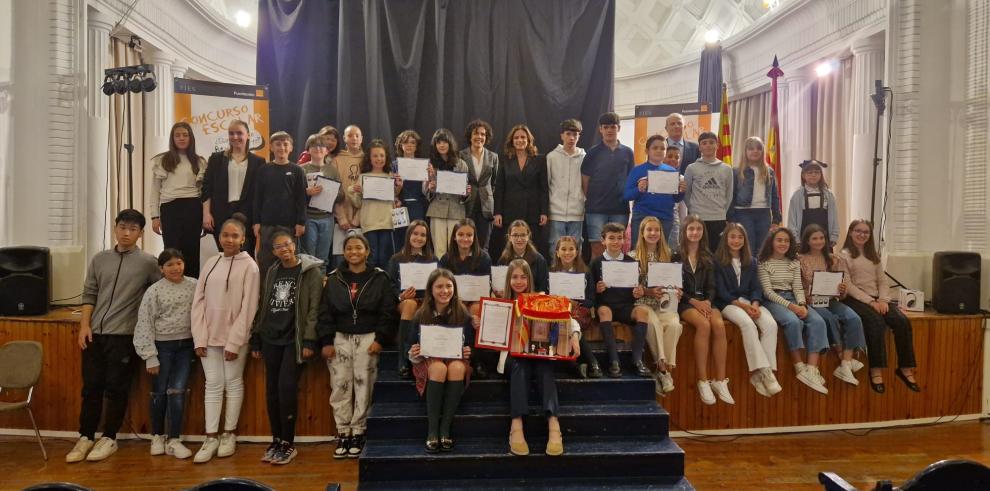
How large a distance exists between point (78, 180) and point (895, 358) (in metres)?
6.87

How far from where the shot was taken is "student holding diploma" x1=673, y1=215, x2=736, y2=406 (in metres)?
4.46

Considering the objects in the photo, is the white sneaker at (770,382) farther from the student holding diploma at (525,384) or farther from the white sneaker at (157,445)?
the white sneaker at (157,445)

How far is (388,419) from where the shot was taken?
3832 mm

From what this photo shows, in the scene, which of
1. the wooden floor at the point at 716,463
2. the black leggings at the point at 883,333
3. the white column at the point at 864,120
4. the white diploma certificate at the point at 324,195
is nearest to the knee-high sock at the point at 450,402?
the wooden floor at the point at 716,463

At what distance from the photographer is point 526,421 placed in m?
3.84

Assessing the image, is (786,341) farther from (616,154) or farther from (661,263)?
(616,154)

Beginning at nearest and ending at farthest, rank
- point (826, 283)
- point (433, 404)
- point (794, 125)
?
point (433, 404) → point (826, 283) → point (794, 125)

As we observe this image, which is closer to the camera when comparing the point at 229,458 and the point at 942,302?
the point at 229,458

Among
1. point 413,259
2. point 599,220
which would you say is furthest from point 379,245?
point 599,220

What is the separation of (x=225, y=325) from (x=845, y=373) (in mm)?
4478

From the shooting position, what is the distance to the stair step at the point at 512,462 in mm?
3564

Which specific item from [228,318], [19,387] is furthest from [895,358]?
[19,387]

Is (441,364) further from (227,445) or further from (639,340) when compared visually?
(227,445)

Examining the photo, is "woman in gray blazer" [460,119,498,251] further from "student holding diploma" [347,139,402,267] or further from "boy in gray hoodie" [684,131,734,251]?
"boy in gray hoodie" [684,131,734,251]
